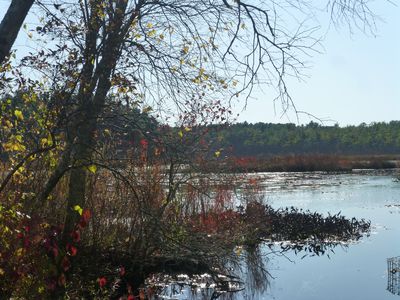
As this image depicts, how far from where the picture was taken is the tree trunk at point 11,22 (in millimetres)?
3908

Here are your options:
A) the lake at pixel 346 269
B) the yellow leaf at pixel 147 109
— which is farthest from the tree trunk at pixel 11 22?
the lake at pixel 346 269

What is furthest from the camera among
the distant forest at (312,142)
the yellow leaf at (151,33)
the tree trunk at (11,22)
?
the distant forest at (312,142)

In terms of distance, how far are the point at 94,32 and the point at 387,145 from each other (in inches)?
4331

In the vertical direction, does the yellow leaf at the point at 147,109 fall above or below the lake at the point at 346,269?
above

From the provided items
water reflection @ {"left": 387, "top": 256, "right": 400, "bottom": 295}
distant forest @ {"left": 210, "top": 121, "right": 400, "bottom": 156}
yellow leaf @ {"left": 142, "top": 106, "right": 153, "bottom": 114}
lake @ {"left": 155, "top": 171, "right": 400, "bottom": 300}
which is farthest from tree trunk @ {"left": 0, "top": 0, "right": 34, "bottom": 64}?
distant forest @ {"left": 210, "top": 121, "right": 400, "bottom": 156}

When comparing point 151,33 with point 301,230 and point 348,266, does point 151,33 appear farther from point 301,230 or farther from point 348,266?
point 301,230

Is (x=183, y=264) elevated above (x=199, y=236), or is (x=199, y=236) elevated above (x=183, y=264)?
(x=199, y=236)

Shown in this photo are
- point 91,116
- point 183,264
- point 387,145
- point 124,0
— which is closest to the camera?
point 91,116

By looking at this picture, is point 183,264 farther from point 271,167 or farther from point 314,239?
point 271,167

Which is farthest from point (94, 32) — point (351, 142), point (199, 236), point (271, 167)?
point (351, 142)

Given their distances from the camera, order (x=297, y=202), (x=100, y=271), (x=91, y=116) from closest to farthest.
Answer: (x=91, y=116)
(x=100, y=271)
(x=297, y=202)

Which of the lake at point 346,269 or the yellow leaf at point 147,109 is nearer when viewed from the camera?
the yellow leaf at point 147,109

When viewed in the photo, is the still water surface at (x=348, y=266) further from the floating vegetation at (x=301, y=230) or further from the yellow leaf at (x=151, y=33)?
the yellow leaf at (x=151, y=33)

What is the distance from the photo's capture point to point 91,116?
5.34 meters
